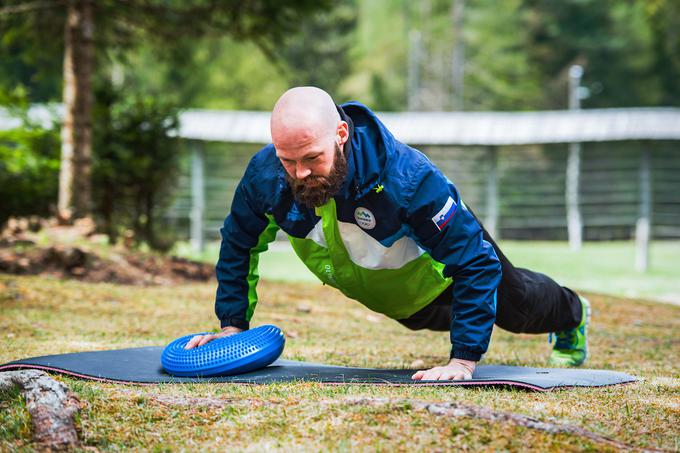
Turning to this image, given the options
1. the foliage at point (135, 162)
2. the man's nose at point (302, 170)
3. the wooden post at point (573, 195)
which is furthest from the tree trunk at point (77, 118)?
the wooden post at point (573, 195)

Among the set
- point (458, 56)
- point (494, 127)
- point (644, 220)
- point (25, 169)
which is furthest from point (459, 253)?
point (458, 56)

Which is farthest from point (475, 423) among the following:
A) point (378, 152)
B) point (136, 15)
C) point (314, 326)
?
point (136, 15)

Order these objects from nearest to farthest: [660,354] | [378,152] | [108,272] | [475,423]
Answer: [475,423] < [378,152] < [660,354] < [108,272]

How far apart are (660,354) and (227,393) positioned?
360 centimetres

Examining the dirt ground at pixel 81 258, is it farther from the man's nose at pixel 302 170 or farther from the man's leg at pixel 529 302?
the man's nose at pixel 302 170

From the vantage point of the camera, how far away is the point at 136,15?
10.8 meters

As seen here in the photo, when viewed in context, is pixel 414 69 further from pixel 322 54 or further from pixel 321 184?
pixel 321 184

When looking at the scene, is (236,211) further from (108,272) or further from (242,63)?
(242,63)

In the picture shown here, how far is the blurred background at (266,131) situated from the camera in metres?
9.77

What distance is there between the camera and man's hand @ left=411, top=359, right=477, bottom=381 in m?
3.26

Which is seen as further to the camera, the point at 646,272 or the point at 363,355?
the point at 646,272

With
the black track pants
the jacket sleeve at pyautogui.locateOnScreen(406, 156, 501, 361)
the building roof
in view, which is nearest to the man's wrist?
the jacket sleeve at pyautogui.locateOnScreen(406, 156, 501, 361)

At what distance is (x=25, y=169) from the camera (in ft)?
32.3

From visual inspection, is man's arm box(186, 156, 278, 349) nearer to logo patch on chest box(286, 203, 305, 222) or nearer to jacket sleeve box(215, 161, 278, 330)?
jacket sleeve box(215, 161, 278, 330)
